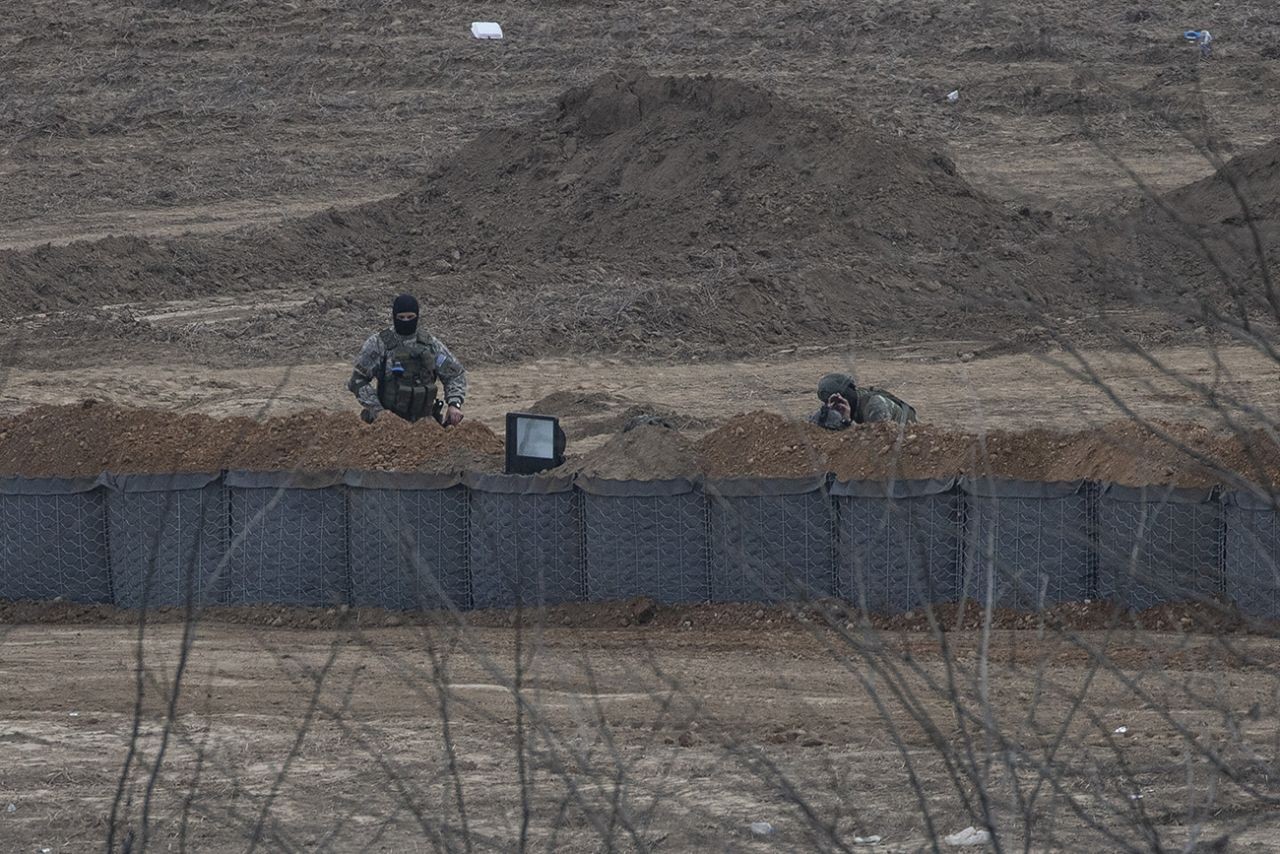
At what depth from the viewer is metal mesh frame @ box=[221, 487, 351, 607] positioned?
1058 centimetres

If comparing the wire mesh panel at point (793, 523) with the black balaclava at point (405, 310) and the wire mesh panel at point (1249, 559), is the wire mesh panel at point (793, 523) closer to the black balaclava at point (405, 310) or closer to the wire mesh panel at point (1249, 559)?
the wire mesh panel at point (1249, 559)

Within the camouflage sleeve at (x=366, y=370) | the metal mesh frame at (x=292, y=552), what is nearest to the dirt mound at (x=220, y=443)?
the camouflage sleeve at (x=366, y=370)

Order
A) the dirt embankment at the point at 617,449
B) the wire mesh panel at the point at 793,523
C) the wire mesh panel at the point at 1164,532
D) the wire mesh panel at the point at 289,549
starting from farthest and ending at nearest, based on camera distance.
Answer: the dirt embankment at the point at 617,449 → the wire mesh panel at the point at 289,549 → the wire mesh panel at the point at 793,523 → the wire mesh panel at the point at 1164,532

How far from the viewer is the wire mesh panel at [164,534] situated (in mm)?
10578

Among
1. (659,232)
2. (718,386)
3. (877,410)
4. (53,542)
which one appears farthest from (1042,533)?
(659,232)

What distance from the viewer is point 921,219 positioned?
70.1 feet

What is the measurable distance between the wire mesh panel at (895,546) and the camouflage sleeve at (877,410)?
85.5 inches

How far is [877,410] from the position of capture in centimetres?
1222

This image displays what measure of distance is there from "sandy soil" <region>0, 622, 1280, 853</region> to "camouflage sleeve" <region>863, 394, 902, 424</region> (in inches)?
93.6

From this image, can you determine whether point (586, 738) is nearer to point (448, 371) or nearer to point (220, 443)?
point (448, 371)

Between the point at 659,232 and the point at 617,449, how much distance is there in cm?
1015

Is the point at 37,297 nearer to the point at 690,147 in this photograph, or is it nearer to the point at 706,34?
the point at 690,147

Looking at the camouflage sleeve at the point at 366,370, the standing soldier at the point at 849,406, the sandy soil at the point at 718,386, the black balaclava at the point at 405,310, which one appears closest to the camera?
the standing soldier at the point at 849,406

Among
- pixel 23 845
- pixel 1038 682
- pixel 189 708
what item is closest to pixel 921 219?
pixel 189 708
